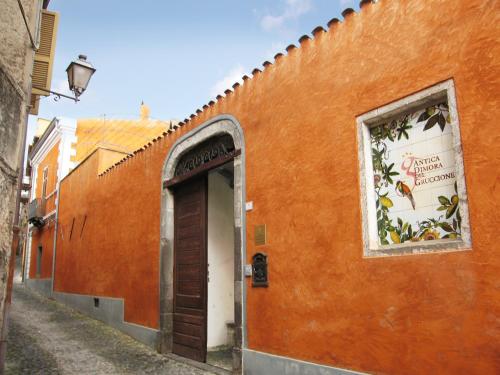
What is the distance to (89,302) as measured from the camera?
32.3 feet

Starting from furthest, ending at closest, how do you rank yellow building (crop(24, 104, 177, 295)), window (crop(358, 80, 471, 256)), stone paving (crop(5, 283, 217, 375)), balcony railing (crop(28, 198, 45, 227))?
balcony railing (crop(28, 198, 45, 227)) → yellow building (crop(24, 104, 177, 295)) → stone paving (crop(5, 283, 217, 375)) → window (crop(358, 80, 471, 256))

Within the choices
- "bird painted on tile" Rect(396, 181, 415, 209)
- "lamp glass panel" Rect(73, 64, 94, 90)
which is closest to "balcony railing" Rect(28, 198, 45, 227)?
"lamp glass panel" Rect(73, 64, 94, 90)

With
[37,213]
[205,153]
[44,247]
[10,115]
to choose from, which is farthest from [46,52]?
[37,213]

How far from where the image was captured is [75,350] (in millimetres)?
6789

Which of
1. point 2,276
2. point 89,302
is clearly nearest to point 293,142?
point 2,276

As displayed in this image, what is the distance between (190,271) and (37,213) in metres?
11.5

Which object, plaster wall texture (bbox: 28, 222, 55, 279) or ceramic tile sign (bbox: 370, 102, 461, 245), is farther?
plaster wall texture (bbox: 28, 222, 55, 279)

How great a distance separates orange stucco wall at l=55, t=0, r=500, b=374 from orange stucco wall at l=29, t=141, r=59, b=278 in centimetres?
1043

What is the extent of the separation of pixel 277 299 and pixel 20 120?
3.20 m

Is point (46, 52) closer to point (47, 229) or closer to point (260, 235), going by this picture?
point (260, 235)

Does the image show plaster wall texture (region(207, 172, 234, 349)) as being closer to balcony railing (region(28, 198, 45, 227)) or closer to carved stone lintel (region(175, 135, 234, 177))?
carved stone lintel (region(175, 135, 234, 177))

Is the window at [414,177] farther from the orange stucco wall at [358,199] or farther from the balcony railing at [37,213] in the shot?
the balcony railing at [37,213]

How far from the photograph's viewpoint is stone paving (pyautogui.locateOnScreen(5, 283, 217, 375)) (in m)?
5.70

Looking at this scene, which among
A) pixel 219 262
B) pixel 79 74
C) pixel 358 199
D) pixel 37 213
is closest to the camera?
pixel 358 199
